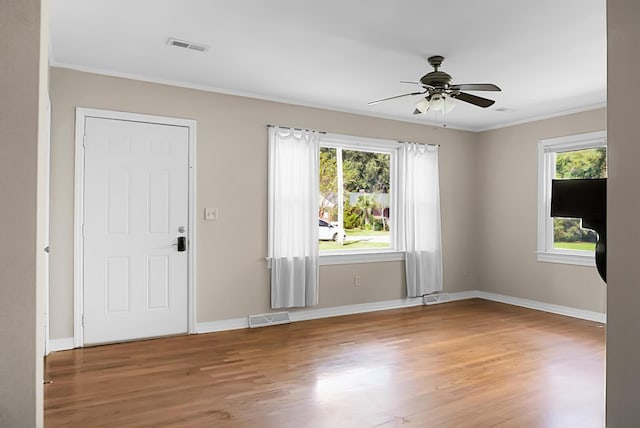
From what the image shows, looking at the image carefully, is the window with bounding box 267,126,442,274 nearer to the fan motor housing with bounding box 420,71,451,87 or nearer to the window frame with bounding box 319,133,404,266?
the window frame with bounding box 319,133,404,266

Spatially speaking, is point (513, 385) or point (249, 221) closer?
point (513, 385)

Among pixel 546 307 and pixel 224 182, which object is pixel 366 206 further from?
pixel 546 307

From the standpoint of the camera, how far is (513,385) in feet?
11.0

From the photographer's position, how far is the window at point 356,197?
19.0 ft

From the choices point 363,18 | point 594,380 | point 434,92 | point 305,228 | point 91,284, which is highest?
point 363,18

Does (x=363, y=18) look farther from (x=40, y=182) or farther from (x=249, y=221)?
(x=249, y=221)

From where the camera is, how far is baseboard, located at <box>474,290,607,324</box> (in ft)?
18.0

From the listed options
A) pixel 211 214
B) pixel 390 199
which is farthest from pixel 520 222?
pixel 211 214

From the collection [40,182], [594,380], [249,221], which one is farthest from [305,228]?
[40,182]

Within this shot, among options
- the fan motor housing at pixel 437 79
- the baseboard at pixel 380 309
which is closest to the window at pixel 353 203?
the baseboard at pixel 380 309

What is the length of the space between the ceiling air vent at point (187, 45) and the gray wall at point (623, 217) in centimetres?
281

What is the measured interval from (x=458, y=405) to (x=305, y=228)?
2.85 meters

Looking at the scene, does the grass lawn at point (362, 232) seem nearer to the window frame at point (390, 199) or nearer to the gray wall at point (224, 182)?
the window frame at point (390, 199)

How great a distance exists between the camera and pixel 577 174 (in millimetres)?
5812
